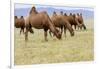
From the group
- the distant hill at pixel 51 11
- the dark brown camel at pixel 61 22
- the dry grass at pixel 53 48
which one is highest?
the distant hill at pixel 51 11

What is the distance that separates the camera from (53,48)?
8.01 feet

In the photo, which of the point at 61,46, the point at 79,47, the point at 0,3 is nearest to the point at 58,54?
the point at 61,46

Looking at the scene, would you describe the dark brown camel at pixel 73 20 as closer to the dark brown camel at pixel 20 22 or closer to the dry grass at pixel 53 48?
the dry grass at pixel 53 48

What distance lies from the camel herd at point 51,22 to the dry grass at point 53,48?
0.06 m

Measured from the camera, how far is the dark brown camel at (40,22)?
2.36m

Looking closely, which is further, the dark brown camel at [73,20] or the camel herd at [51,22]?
the dark brown camel at [73,20]

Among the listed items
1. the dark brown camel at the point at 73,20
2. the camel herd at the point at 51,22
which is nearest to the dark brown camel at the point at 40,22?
the camel herd at the point at 51,22

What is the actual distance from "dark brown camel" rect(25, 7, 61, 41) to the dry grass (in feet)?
0.21

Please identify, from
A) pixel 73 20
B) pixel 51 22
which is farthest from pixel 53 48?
pixel 73 20

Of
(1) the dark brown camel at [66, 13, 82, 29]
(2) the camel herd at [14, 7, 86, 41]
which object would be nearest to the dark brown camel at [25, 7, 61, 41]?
(2) the camel herd at [14, 7, 86, 41]

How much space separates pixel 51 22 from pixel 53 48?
32cm

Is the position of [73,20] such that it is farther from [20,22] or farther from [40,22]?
[20,22]

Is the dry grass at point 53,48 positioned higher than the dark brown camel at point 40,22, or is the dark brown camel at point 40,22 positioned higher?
the dark brown camel at point 40,22

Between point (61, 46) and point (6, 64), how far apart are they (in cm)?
71
